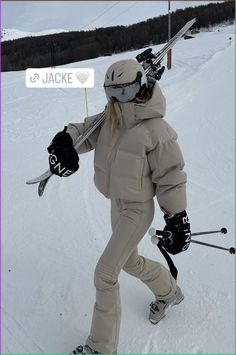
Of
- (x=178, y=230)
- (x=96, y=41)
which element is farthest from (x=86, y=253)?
(x=96, y=41)

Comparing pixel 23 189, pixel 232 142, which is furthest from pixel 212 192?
pixel 23 189

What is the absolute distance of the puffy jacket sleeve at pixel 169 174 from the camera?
2.29m

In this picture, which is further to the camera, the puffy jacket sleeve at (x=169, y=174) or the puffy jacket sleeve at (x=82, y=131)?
the puffy jacket sleeve at (x=82, y=131)

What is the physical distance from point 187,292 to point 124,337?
2.20ft

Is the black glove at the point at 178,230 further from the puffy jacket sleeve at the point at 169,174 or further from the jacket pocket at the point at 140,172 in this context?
the jacket pocket at the point at 140,172

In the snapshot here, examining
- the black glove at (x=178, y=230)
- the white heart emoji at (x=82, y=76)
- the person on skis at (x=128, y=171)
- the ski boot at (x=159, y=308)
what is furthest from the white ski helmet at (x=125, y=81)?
the white heart emoji at (x=82, y=76)

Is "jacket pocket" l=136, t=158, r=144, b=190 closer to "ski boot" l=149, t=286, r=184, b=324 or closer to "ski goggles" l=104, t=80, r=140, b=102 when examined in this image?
"ski goggles" l=104, t=80, r=140, b=102

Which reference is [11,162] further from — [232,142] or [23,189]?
[232,142]

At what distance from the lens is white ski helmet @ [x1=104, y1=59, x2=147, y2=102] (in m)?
2.28

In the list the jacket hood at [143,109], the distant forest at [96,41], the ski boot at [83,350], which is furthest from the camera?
the distant forest at [96,41]

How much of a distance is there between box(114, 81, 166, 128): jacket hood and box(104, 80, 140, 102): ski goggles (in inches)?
1.4

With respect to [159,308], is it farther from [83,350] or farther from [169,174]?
[169,174]

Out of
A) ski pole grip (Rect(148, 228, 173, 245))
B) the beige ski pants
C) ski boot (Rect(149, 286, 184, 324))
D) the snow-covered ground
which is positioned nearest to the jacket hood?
the beige ski pants

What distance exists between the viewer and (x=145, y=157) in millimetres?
2314
